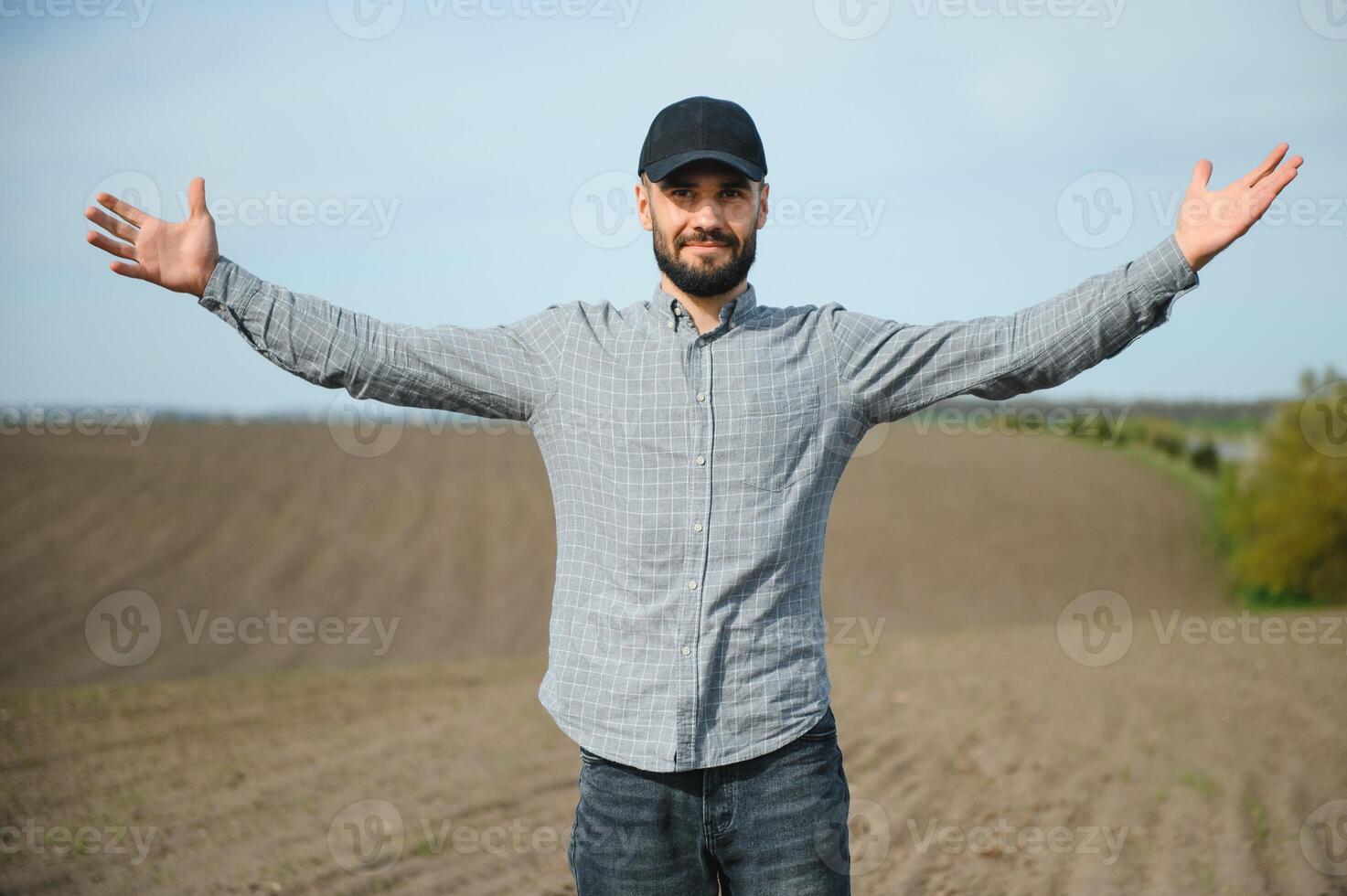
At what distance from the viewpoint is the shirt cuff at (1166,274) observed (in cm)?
206

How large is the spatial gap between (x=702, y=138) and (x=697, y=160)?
0.16 ft

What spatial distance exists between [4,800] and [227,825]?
1.29 metres

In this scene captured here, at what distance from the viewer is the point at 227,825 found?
5.46 metres

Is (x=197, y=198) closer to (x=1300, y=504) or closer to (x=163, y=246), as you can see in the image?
(x=163, y=246)

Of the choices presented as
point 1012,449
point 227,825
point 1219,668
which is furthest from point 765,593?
point 1012,449

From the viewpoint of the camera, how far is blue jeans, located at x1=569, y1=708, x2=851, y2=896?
206cm

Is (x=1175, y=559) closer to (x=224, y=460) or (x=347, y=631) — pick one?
(x=347, y=631)

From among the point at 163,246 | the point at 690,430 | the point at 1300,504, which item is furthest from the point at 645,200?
the point at 1300,504

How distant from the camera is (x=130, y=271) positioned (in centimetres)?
212

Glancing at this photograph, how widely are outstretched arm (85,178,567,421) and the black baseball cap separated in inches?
20.0

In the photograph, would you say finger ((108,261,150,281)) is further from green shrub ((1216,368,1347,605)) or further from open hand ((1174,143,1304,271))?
green shrub ((1216,368,1347,605))

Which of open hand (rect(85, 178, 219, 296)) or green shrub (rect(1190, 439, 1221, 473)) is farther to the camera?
green shrub (rect(1190, 439, 1221, 473))

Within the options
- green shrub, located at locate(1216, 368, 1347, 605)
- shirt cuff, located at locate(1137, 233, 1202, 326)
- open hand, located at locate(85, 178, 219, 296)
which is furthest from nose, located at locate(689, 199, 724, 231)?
green shrub, located at locate(1216, 368, 1347, 605)

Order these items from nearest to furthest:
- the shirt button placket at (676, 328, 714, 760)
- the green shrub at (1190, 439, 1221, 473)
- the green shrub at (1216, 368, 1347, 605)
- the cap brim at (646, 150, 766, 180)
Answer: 1. the shirt button placket at (676, 328, 714, 760)
2. the cap brim at (646, 150, 766, 180)
3. the green shrub at (1216, 368, 1347, 605)
4. the green shrub at (1190, 439, 1221, 473)
